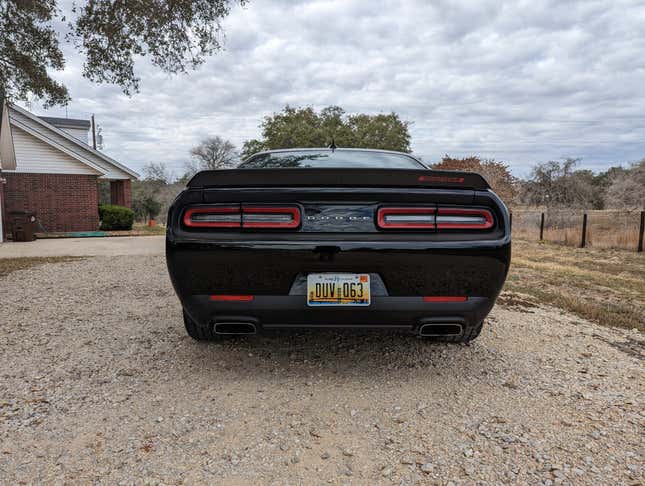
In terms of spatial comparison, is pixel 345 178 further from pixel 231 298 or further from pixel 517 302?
pixel 517 302

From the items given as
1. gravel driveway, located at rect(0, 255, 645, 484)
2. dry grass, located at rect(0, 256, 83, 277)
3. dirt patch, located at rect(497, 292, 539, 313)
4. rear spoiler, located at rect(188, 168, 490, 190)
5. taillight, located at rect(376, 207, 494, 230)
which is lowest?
dirt patch, located at rect(497, 292, 539, 313)

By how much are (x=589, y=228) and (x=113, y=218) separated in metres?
17.9

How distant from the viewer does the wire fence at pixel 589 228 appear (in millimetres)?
11125

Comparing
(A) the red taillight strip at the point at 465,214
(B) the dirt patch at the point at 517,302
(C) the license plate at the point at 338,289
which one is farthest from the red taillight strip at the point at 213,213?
(B) the dirt patch at the point at 517,302

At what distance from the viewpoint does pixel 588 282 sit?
6.54m

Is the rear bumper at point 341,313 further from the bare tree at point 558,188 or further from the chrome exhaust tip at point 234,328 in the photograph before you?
the bare tree at point 558,188

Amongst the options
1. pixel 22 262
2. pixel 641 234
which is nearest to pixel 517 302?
pixel 641 234

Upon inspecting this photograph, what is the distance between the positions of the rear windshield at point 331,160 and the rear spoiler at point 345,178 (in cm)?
85

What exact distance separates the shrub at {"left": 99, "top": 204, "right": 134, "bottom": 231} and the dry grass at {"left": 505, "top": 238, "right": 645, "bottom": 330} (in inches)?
615

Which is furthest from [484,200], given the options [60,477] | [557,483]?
[60,477]

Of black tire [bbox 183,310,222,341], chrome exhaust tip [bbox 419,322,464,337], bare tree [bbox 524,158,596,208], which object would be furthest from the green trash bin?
bare tree [bbox 524,158,596,208]

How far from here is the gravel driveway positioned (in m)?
1.82

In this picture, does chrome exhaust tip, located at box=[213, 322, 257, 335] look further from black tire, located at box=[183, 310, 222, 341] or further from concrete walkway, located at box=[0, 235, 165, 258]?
concrete walkway, located at box=[0, 235, 165, 258]

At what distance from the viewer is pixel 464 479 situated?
175 centimetres
